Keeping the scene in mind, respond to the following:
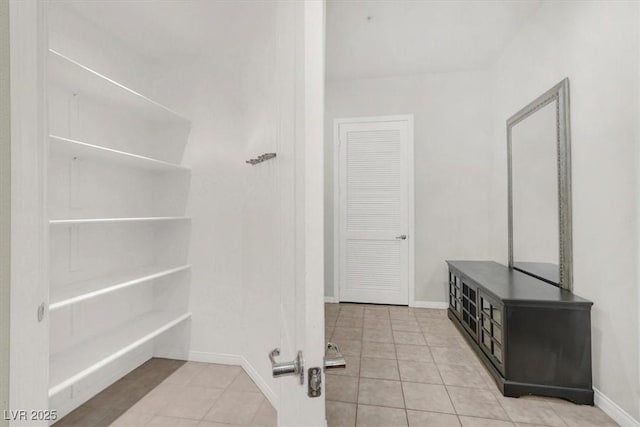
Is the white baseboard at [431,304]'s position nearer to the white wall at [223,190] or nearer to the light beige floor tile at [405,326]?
the light beige floor tile at [405,326]

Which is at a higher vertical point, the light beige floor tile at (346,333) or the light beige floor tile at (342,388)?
the light beige floor tile at (346,333)

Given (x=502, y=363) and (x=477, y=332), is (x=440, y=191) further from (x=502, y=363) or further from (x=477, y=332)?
(x=502, y=363)

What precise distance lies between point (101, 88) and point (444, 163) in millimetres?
3361

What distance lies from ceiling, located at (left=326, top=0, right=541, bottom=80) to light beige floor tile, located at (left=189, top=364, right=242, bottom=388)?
2986 mm

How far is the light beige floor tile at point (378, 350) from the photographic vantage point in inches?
95.7

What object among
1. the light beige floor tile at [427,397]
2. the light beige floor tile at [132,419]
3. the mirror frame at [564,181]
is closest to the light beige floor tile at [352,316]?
the light beige floor tile at [427,397]

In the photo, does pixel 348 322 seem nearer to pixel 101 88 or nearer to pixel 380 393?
pixel 380 393

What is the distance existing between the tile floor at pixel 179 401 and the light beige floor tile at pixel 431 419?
0.78m

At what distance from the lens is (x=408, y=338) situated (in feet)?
9.07

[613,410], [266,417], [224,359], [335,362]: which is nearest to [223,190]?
[224,359]

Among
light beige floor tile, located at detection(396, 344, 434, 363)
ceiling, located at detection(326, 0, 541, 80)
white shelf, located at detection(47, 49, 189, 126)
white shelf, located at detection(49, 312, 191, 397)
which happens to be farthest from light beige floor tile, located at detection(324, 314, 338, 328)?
ceiling, located at detection(326, 0, 541, 80)

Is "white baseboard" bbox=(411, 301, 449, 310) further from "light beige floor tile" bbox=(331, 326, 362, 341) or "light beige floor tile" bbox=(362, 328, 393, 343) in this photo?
"light beige floor tile" bbox=(331, 326, 362, 341)

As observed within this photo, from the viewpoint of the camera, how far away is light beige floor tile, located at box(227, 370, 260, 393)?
2037 millimetres

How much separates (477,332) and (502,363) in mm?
499
